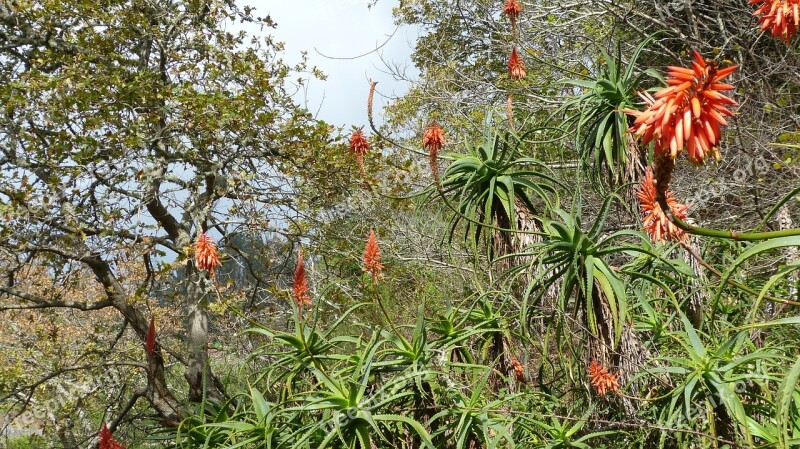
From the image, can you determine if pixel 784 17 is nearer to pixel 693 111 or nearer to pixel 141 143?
pixel 693 111

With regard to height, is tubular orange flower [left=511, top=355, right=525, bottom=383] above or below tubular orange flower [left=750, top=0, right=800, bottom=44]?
below

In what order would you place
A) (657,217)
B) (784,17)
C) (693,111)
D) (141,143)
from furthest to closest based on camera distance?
(141,143) → (657,217) → (784,17) → (693,111)

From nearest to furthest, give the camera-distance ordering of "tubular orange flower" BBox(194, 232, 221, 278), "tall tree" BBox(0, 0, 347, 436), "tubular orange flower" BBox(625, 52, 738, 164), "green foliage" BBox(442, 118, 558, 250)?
1. "tubular orange flower" BBox(625, 52, 738, 164)
2. "tubular orange flower" BBox(194, 232, 221, 278)
3. "green foliage" BBox(442, 118, 558, 250)
4. "tall tree" BBox(0, 0, 347, 436)

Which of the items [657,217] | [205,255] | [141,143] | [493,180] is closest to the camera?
[657,217]

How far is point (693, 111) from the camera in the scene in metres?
1.02

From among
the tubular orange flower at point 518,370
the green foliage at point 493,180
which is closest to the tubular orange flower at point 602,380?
the tubular orange flower at point 518,370

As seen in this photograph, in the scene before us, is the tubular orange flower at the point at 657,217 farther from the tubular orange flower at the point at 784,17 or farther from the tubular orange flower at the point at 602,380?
the tubular orange flower at the point at 784,17

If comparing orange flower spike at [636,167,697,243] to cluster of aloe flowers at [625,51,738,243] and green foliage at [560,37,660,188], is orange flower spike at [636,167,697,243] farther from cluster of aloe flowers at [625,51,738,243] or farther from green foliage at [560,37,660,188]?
cluster of aloe flowers at [625,51,738,243]

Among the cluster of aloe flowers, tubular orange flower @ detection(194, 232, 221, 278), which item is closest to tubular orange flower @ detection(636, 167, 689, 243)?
the cluster of aloe flowers

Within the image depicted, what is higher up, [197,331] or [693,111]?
[693,111]

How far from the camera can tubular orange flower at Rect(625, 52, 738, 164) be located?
1017 millimetres

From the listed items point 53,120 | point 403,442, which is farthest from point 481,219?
point 53,120

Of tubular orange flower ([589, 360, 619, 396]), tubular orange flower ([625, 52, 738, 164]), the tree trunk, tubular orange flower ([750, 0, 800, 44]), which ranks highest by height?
tubular orange flower ([750, 0, 800, 44])

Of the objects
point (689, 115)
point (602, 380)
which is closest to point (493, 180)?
point (602, 380)
